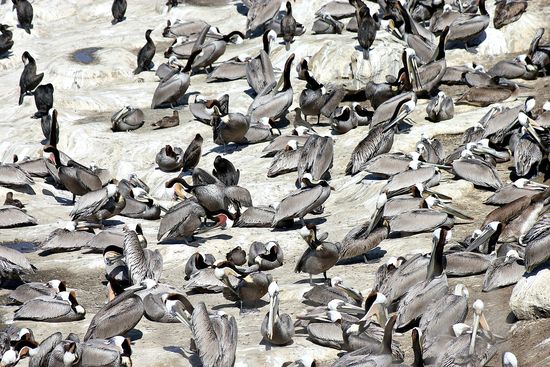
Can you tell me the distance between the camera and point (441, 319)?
376 inches

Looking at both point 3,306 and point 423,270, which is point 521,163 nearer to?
point 423,270

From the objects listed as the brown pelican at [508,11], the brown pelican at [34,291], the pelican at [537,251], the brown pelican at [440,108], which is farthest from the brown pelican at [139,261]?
the brown pelican at [508,11]

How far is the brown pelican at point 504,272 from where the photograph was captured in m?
10.4

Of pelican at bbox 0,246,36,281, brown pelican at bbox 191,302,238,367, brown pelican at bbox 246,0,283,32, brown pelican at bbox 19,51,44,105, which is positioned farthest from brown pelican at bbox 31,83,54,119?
brown pelican at bbox 191,302,238,367

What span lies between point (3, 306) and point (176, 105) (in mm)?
7473

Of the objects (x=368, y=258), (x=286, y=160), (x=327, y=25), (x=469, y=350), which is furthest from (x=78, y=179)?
(x=469, y=350)

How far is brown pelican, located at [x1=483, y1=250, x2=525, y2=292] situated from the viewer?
10.4 metres

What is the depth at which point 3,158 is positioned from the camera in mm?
17688

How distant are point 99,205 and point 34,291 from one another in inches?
109

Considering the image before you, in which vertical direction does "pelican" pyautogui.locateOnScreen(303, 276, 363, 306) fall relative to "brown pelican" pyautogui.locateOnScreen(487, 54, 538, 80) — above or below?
above

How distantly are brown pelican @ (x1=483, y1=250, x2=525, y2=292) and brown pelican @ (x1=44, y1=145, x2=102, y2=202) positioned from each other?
6315mm

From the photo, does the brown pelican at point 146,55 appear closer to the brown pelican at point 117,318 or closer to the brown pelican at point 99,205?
the brown pelican at point 99,205

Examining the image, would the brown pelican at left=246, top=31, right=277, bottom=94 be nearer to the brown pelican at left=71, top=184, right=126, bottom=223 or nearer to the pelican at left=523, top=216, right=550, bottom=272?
the brown pelican at left=71, top=184, right=126, bottom=223

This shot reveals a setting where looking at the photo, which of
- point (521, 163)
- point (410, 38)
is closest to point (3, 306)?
point (521, 163)
